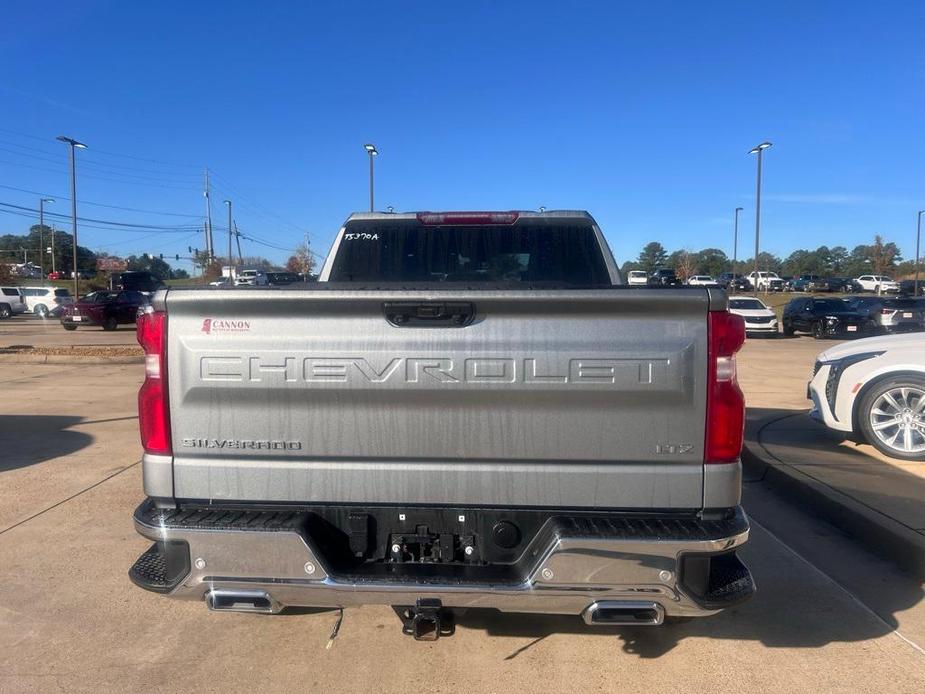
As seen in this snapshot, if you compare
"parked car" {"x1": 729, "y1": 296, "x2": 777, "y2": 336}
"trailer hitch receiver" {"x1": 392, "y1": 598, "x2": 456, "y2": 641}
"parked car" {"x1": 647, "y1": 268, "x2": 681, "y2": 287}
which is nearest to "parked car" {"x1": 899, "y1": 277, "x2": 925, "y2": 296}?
"parked car" {"x1": 729, "y1": 296, "x2": 777, "y2": 336}

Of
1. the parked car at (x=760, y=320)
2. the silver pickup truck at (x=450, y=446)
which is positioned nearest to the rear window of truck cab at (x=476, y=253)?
the silver pickup truck at (x=450, y=446)

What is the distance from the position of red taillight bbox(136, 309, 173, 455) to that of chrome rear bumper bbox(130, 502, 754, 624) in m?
0.34

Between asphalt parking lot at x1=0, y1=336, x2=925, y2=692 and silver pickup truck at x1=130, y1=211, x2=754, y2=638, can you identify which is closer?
silver pickup truck at x1=130, y1=211, x2=754, y2=638

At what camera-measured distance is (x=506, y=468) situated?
2.87 metres

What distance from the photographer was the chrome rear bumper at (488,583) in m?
2.78

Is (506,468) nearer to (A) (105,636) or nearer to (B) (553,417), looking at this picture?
(B) (553,417)

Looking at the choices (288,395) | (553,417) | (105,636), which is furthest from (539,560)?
(105,636)

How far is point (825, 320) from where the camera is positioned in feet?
90.6

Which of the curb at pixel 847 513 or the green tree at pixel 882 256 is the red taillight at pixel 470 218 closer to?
the curb at pixel 847 513

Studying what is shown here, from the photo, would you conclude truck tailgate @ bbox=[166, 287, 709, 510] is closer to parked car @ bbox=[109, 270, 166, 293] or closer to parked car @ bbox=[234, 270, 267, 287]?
parked car @ bbox=[234, 270, 267, 287]

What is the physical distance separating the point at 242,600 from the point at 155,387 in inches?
35.5

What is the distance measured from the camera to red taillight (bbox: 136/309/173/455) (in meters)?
2.92

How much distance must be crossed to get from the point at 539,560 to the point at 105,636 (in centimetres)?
253

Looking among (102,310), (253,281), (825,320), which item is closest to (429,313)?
(253,281)
